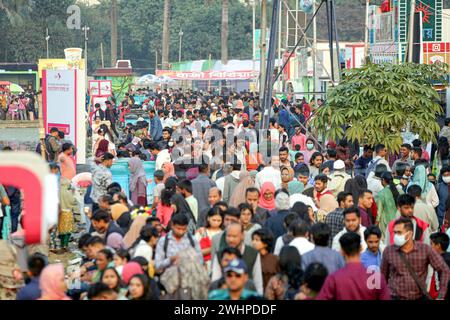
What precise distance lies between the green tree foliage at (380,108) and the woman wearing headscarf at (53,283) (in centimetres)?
1075

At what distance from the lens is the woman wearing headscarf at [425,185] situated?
15258 millimetres

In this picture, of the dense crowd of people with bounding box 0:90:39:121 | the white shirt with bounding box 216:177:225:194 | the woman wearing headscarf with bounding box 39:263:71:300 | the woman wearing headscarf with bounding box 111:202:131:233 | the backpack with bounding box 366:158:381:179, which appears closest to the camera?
the woman wearing headscarf with bounding box 39:263:71:300

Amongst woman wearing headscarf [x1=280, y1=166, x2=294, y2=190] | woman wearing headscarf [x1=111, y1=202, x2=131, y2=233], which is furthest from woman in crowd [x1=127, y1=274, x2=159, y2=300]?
woman wearing headscarf [x1=280, y1=166, x2=294, y2=190]

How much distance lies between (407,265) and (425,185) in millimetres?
5686

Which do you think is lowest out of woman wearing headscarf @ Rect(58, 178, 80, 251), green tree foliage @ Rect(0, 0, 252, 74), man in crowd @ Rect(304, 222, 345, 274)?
woman wearing headscarf @ Rect(58, 178, 80, 251)

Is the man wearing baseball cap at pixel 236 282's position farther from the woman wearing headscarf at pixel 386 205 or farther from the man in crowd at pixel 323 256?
the woman wearing headscarf at pixel 386 205

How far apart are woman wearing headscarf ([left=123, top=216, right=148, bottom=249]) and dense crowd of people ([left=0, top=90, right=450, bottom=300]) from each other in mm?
15

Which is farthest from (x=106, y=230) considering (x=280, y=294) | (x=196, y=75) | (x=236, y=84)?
(x=236, y=84)

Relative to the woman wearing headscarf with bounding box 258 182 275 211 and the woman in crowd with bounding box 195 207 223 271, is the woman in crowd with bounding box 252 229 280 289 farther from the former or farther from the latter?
the woman wearing headscarf with bounding box 258 182 275 211

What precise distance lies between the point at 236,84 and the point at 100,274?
60.0 metres

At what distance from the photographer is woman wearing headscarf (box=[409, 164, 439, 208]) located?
1526cm

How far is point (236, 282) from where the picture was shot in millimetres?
8961

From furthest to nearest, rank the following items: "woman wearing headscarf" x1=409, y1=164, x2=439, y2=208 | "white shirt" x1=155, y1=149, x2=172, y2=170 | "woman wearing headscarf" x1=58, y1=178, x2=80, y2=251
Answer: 1. "white shirt" x1=155, y1=149, x2=172, y2=170
2. "woman wearing headscarf" x1=58, y1=178, x2=80, y2=251
3. "woman wearing headscarf" x1=409, y1=164, x2=439, y2=208

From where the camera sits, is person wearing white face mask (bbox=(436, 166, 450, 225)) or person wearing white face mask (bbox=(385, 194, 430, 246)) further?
person wearing white face mask (bbox=(436, 166, 450, 225))
